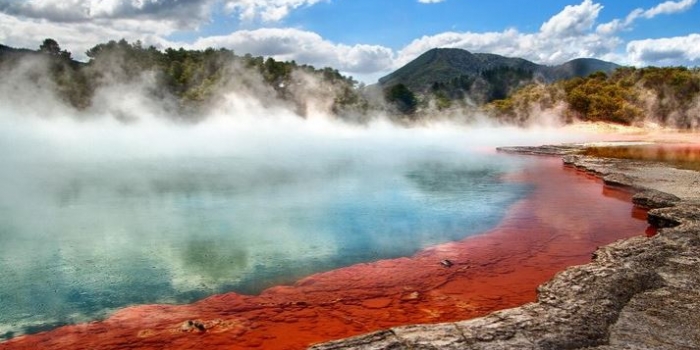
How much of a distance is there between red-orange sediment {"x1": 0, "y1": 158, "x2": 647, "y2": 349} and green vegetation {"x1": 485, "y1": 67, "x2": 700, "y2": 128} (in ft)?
150

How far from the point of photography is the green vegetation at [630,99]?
5116cm

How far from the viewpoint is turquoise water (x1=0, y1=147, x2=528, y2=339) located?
7594 millimetres

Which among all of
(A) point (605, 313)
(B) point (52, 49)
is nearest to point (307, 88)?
(B) point (52, 49)

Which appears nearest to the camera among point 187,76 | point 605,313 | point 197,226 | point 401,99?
point 605,313

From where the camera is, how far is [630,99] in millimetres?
53969

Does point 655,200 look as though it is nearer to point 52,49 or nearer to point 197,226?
point 197,226

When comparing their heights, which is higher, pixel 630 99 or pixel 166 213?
pixel 630 99

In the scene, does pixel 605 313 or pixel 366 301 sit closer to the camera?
pixel 605 313

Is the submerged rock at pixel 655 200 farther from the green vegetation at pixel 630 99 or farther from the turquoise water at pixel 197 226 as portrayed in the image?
the green vegetation at pixel 630 99

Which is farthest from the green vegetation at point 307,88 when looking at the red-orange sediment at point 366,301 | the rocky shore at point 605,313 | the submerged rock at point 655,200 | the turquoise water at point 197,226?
the rocky shore at point 605,313

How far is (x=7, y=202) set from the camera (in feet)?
43.9

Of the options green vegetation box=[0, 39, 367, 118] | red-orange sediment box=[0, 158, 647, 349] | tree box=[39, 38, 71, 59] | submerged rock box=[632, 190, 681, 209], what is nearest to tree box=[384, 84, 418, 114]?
green vegetation box=[0, 39, 367, 118]

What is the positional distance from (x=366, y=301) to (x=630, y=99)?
2181 inches

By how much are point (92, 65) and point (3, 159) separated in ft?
150
